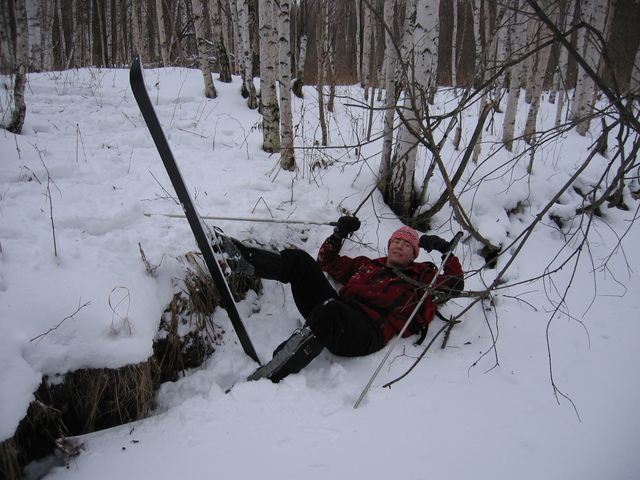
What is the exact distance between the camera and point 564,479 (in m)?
1.71

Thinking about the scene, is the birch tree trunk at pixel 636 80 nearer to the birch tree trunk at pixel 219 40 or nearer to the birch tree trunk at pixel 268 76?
the birch tree trunk at pixel 268 76

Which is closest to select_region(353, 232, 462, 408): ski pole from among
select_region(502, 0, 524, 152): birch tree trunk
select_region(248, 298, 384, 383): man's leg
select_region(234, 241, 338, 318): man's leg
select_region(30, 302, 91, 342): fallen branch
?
select_region(248, 298, 384, 383): man's leg

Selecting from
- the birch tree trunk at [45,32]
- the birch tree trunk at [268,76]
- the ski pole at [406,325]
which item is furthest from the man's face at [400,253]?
the birch tree trunk at [45,32]

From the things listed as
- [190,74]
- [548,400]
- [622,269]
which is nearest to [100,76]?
[190,74]

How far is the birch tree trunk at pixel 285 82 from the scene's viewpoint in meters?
3.73

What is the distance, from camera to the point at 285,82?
385 centimetres

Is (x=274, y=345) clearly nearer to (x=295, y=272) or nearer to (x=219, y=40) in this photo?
(x=295, y=272)

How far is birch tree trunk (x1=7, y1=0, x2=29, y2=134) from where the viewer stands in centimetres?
346

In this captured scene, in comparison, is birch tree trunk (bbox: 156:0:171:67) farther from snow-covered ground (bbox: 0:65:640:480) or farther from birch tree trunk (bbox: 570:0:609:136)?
birch tree trunk (bbox: 570:0:609:136)

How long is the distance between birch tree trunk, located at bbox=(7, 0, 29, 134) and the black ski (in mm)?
2473

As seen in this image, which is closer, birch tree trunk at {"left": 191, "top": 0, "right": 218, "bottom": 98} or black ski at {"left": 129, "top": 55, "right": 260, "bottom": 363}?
black ski at {"left": 129, "top": 55, "right": 260, "bottom": 363}

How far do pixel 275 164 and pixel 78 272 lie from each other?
2.30 meters

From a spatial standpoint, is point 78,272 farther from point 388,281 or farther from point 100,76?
point 100,76

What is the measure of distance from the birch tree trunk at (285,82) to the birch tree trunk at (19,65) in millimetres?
2493
